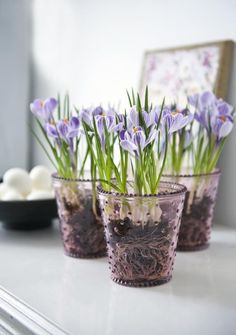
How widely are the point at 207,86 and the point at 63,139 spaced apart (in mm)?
326

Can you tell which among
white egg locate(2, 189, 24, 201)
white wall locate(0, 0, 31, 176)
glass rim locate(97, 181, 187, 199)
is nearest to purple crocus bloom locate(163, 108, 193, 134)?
glass rim locate(97, 181, 187, 199)

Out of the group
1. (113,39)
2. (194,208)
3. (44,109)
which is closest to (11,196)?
(44,109)

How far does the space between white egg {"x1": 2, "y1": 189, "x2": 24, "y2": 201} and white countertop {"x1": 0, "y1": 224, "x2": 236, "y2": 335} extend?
0.13m

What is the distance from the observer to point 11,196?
3.17ft

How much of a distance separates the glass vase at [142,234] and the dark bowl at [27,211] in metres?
0.31

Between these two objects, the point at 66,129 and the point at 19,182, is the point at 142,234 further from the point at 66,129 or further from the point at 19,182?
the point at 19,182

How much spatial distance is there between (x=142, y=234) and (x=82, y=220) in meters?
0.18

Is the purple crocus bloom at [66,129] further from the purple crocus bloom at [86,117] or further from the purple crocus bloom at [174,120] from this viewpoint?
the purple crocus bloom at [174,120]

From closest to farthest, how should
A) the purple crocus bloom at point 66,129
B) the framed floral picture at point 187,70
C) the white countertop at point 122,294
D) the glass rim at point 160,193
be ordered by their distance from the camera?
the white countertop at point 122,294, the glass rim at point 160,193, the purple crocus bloom at point 66,129, the framed floral picture at point 187,70

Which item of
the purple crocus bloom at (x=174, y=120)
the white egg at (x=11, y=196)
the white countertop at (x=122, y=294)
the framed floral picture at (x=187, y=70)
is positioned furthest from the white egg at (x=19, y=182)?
the purple crocus bloom at (x=174, y=120)

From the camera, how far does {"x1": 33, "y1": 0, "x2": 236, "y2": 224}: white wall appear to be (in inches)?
38.0

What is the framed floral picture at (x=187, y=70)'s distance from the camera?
939 millimetres

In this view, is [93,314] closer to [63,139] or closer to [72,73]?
[63,139]

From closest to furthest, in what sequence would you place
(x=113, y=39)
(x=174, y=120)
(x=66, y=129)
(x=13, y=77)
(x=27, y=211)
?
(x=174, y=120)
(x=66, y=129)
(x=27, y=211)
(x=113, y=39)
(x=13, y=77)
